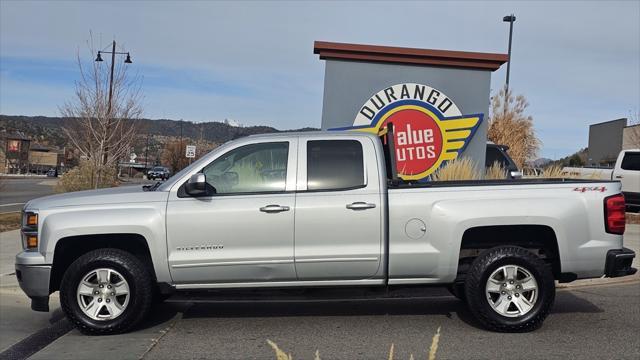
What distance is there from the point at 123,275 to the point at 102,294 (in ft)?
0.93

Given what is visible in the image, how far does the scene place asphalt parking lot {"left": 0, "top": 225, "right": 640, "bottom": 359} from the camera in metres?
5.17

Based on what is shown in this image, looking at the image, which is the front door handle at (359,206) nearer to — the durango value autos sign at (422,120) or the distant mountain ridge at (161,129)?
the distant mountain ridge at (161,129)

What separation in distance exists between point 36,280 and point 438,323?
399cm

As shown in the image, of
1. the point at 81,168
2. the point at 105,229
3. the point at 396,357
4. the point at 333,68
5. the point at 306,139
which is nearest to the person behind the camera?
the point at 396,357

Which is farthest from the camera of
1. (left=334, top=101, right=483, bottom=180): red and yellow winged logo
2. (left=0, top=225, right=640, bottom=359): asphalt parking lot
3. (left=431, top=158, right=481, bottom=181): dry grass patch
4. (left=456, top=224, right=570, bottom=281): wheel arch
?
(left=334, top=101, right=483, bottom=180): red and yellow winged logo

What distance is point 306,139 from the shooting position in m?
5.93

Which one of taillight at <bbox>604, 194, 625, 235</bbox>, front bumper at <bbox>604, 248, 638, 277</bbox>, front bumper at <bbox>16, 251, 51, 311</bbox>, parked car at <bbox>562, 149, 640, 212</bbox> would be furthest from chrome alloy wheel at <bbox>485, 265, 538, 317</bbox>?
parked car at <bbox>562, 149, 640, 212</bbox>

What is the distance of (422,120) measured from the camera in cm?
1230

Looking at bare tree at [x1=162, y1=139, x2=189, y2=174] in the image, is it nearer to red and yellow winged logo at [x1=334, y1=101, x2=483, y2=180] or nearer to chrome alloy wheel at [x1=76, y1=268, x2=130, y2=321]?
red and yellow winged logo at [x1=334, y1=101, x2=483, y2=180]

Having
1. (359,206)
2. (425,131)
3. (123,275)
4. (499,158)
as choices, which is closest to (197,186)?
(123,275)

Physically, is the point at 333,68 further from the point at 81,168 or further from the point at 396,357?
the point at 81,168

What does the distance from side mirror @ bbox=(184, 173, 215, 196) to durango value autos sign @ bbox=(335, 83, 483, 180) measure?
7.06 m

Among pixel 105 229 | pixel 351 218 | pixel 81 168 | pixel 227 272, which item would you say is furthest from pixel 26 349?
pixel 81 168

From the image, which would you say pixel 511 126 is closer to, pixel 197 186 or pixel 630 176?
pixel 630 176
